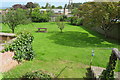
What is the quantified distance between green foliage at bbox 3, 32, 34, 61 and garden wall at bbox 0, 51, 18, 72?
158 millimetres

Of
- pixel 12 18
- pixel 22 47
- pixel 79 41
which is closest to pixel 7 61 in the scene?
pixel 22 47

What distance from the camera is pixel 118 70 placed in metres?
2.65

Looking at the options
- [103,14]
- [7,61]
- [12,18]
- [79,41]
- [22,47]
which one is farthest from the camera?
[12,18]

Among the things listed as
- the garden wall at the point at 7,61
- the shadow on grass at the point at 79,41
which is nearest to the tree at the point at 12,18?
the shadow on grass at the point at 79,41

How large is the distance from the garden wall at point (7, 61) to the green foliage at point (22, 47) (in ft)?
0.52

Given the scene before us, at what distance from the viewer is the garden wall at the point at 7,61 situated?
341 cm

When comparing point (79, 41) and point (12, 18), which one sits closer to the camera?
point (79, 41)

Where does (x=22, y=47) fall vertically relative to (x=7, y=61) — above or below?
above

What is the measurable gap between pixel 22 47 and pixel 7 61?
81cm

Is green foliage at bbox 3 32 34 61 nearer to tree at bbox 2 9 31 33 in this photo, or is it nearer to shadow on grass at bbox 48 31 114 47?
shadow on grass at bbox 48 31 114 47

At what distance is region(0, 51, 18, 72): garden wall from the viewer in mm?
3412

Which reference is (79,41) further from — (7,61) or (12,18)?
(7,61)

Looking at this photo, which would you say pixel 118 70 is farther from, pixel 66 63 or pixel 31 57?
pixel 31 57

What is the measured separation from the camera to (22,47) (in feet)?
14.0
